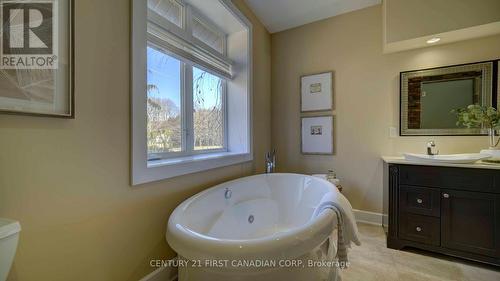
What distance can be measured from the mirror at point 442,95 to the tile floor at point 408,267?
119cm

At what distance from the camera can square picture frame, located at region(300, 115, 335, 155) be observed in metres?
2.69

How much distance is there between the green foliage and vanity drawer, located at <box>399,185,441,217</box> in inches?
29.4

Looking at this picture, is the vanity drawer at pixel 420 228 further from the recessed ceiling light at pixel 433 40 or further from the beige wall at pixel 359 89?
the recessed ceiling light at pixel 433 40

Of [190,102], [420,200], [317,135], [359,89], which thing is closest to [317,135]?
[317,135]

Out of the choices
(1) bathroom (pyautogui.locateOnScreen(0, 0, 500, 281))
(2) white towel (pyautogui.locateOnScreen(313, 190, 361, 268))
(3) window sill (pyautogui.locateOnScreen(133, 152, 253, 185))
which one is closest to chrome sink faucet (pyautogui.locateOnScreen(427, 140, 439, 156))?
(1) bathroom (pyautogui.locateOnScreen(0, 0, 500, 281))

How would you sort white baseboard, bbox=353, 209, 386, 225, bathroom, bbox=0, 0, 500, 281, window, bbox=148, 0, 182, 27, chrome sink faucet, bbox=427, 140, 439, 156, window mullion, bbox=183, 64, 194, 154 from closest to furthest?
1. bathroom, bbox=0, 0, 500, 281
2. window, bbox=148, 0, 182, 27
3. window mullion, bbox=183, 64, 194, 154
4. chrome sink faucet, bbox=427, 140, 439, 156
5. white baseboard, bbox=353, 209, 386, 225

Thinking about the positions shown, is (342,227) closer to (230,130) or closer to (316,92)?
(230,130)

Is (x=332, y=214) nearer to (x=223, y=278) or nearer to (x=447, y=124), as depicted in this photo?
(x=223, y=278)

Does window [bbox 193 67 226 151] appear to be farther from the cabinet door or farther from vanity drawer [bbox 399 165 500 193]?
the cabinet door

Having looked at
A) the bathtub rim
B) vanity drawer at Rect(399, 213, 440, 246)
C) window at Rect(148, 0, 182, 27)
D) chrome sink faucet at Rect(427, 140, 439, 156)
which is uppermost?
window at Rect(148, 0, 182, 27)

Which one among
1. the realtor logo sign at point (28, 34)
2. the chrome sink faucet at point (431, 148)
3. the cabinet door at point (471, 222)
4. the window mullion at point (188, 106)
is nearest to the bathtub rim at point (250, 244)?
the realtor logo sign at point (28, 34)

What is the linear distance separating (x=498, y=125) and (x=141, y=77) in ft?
9.26

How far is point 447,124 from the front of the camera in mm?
2137

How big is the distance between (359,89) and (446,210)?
1462mm
